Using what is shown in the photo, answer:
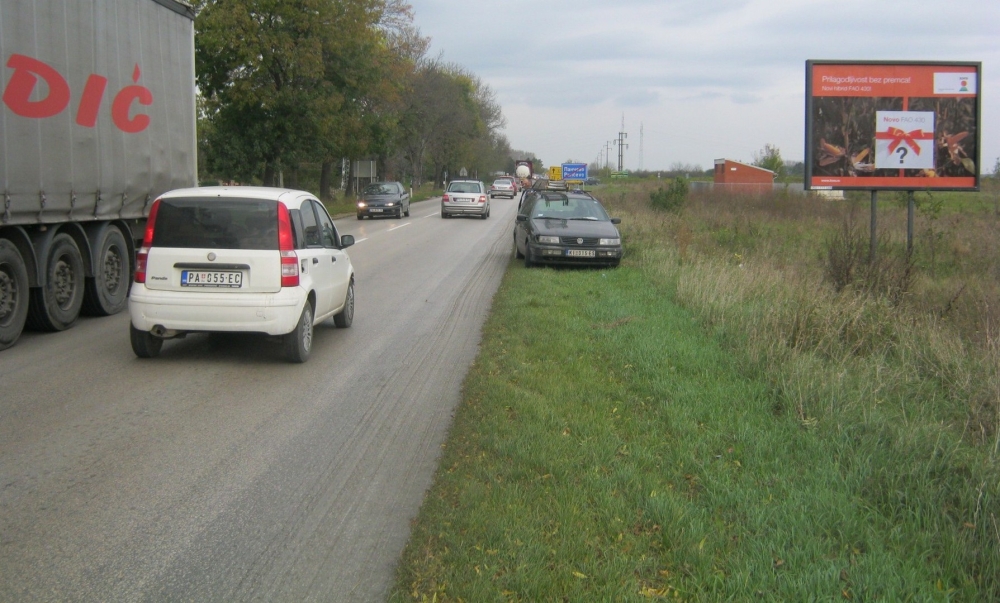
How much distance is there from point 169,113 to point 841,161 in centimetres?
1086

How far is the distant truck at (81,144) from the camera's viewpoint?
9.11 metres

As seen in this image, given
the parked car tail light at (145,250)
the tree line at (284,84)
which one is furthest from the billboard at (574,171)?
the parked car tail light at (145,250)

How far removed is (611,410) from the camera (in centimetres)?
654

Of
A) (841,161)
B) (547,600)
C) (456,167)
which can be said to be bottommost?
(547,600)

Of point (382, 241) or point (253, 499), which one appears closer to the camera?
point (253, 499)

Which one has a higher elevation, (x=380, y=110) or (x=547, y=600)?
(x=380, y=110)

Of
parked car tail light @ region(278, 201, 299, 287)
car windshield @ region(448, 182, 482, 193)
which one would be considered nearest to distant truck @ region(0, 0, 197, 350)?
parked car tail light @ region(278, 201, 299, 287)

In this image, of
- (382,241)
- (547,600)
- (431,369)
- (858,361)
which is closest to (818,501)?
(547,600)

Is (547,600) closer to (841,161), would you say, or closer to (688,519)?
(688,519)

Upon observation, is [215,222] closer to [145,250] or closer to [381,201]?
[145,250]

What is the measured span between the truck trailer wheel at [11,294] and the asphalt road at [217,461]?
0.20m

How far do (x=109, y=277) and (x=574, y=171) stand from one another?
52.9 meters

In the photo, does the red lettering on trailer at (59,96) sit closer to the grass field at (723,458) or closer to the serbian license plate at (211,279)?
the serbian license plate at (211,279)

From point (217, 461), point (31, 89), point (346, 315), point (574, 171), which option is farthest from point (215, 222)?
point (574, 171)
